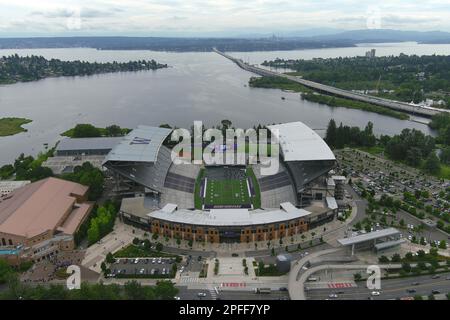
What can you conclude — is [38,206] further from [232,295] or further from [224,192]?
[232,295]

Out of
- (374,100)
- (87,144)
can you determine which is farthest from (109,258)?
(374,100)

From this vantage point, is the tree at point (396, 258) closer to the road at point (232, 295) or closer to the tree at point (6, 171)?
the road at point (232, 295)

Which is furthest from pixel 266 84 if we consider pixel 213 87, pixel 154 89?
pixel 154 89

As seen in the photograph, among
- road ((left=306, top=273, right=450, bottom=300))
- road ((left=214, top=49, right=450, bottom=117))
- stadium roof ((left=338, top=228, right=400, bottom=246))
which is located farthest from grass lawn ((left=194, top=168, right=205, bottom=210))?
road ((left=214, top=49, right=450, bottom=117))

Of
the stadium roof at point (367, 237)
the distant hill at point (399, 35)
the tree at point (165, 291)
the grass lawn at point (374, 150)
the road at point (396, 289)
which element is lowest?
the road at point (396, 289)

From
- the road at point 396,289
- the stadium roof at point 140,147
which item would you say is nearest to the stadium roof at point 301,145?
the road at point 396,289

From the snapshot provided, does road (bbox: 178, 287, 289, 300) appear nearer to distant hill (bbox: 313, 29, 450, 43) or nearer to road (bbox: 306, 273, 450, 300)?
road (bbox: 306, 273, 450, 300)
